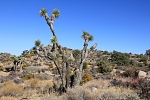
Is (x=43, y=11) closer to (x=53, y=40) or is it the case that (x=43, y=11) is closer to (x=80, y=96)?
(x=53, y=40)

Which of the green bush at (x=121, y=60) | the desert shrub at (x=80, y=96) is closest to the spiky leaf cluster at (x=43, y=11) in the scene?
the desert shrub at (x=80, y=96)

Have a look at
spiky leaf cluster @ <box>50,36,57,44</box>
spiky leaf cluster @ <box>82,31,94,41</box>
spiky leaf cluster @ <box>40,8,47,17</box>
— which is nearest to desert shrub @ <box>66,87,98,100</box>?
spiky leaf cluster @ <box>50,36,57,44</box>

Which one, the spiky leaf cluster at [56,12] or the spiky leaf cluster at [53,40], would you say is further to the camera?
the spiky leaf cluster at [56,12]

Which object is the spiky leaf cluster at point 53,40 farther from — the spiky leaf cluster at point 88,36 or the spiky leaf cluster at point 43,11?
the spiky leaf cluster at point 88,36

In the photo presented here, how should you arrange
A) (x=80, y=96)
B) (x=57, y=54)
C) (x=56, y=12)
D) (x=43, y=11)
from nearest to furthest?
(x=80, y=96), (x=57, y=54), (x=43, y=11), (x=56, y=12)

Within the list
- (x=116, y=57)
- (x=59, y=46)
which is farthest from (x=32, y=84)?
(x=116, y=57)

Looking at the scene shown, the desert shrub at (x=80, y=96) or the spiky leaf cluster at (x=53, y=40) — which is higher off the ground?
the spiky leaf cluster at (x=53, y=40)

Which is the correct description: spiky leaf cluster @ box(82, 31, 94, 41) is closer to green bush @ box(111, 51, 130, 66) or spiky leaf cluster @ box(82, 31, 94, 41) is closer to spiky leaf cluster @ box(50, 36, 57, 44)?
spiky leaf cluster @ box(50, 36, 57, 44)

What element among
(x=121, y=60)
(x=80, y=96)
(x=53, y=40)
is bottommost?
(x=80, y=96)

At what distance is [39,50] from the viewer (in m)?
11.6

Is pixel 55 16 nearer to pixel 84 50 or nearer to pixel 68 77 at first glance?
pixel 84 50

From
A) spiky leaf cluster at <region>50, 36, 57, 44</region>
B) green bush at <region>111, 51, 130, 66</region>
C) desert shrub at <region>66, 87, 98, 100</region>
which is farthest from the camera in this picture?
green bush at <region>111, 51, 130, 66</region>

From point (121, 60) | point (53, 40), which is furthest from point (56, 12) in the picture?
point (121, 60)

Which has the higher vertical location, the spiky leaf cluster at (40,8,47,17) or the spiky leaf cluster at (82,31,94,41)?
the spiky leaf cluster at (40,8,47,17)
